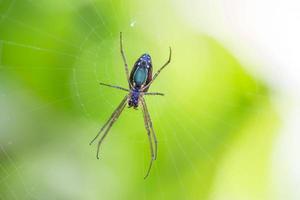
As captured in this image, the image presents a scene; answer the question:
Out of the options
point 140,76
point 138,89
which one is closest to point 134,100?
point 138,89

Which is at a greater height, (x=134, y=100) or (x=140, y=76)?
(x=140, y=76)

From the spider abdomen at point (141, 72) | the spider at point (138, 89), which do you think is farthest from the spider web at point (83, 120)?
the spider abdomen at point (141, 72)

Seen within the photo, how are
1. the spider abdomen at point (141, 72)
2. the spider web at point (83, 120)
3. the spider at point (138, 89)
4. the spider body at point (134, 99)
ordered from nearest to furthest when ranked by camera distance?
1. the spider web at point (83, 120)
2. the spider at point (138, 89)
3. the spider abdomen at point (141, 72)
4. the spider body at point (134, 99)

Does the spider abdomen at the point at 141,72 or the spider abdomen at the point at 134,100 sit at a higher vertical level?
the spider abdomen at the point at 141,72

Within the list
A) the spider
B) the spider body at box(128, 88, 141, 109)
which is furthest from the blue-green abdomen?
the spider body at box(128, 88, 141, 109)

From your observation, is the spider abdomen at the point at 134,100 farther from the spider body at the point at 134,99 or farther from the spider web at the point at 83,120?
the spider web at the point at 83,120

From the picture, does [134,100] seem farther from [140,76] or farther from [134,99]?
[140,76]

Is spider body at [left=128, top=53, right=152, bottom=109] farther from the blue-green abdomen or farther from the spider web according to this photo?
the spider web

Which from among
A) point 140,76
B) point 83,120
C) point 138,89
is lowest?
point 83,120

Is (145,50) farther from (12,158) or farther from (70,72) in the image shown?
(12,158)
